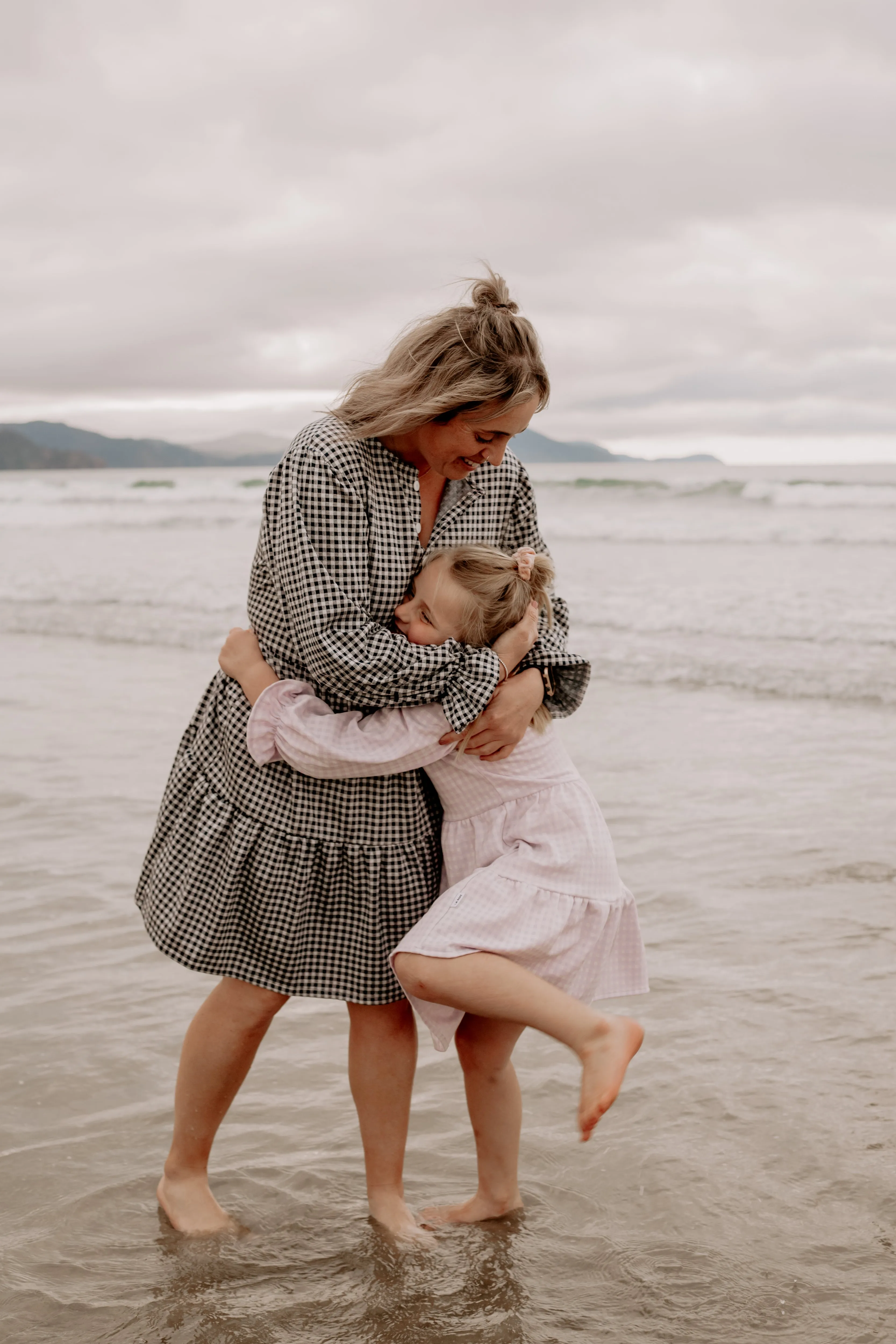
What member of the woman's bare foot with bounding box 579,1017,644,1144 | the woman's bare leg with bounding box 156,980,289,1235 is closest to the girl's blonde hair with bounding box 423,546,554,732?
the woman's bare foot with bounding box 579,1017,644,1144

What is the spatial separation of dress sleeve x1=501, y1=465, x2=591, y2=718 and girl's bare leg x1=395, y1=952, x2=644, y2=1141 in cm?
53

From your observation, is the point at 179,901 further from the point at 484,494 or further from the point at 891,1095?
the point at 891,1095

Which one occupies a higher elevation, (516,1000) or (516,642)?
(516,642)

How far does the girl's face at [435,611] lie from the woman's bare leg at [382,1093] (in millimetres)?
763

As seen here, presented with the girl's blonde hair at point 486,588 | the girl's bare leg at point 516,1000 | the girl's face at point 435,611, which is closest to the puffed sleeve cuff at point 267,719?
the girl's face at point 435,611

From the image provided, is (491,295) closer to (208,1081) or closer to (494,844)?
(494,844)

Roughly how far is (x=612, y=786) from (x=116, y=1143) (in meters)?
3.32

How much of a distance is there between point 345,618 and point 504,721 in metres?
0.36

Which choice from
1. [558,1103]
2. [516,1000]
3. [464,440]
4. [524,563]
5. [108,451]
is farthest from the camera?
[108,451]

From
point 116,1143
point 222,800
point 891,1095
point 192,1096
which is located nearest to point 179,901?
point 222,800

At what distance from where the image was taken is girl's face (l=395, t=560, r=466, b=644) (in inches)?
93.5

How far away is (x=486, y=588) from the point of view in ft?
7.80

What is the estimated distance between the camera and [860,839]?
16.1 feet

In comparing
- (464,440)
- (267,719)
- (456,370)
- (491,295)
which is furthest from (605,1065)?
(491,295)
